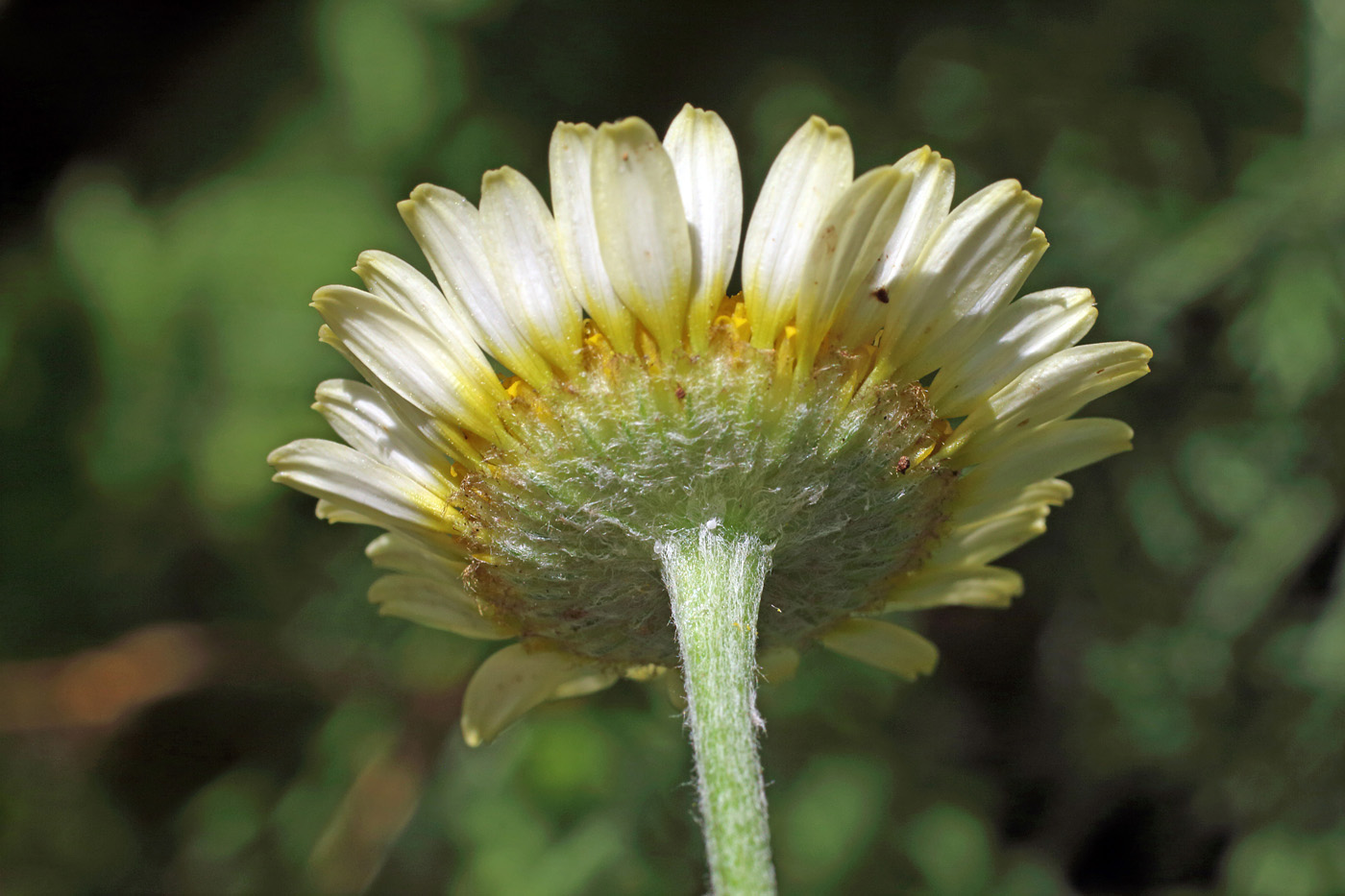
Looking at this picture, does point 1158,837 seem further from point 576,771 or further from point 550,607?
point 550,607

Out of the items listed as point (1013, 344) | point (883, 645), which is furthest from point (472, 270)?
point (883, 645)

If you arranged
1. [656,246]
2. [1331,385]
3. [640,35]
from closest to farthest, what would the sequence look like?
[656,246]
[1331,385]
[640,35]

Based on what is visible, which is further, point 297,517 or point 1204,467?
point 297,517

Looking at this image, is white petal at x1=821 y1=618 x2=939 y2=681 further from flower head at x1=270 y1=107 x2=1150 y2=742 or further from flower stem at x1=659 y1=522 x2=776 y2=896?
flower stem at x1=659 y1=522 x2=776 y2=896

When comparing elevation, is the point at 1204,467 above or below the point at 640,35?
below

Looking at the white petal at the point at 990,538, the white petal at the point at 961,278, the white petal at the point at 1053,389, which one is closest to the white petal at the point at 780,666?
the white petal at the point at 990,538

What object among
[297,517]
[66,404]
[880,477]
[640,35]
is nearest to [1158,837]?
[880,477]

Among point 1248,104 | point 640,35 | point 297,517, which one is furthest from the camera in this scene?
point 640,35
